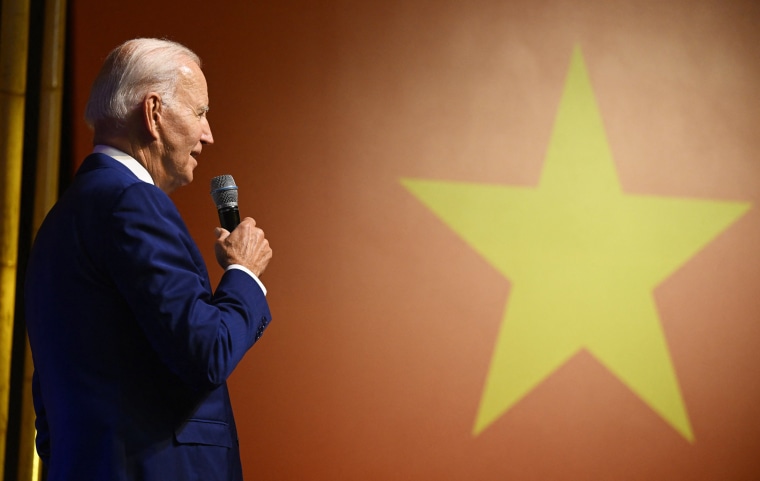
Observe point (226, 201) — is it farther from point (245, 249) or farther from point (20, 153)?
point (20, 153)

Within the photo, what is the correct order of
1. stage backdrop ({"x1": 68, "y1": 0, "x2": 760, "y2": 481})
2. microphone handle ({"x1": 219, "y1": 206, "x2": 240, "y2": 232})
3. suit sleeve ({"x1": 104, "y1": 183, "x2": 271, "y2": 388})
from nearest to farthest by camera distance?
suit sleeve ({"x1": 104, "y1": 183, "x2": 271, "y2": 388}), microphone handle ({"x1": 219, "y1": 206, "x2": 240, "y2": 232}), stage backdrop ({"x1": 68, "y1": 0, "x2": 760, "y2": 481})

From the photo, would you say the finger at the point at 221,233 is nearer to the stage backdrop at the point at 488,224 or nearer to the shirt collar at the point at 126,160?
the shirt collar at the point at 126,160

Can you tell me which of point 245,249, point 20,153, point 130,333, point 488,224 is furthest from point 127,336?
point 488,224

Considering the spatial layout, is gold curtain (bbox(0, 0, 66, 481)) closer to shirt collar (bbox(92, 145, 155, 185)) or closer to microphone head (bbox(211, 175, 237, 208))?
microphone head (bbox(211, 175, 237, 208))

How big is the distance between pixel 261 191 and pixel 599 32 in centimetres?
116

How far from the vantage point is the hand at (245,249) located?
1.10 metres

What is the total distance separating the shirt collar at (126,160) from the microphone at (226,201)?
182 mm

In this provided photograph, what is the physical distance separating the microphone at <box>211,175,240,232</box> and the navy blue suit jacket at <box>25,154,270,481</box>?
0.23 meters

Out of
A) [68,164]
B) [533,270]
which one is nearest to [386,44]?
[533,270]

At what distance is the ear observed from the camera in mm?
1101

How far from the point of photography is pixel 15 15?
1.99 m

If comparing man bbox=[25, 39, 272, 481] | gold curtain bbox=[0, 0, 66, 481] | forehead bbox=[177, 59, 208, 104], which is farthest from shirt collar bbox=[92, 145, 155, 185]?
gold curtain bbox=[0, 0, 66, 481]

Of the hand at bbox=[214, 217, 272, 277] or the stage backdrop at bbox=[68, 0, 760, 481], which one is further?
the stage backdrop at bbox=[68, 0, 760, 481]

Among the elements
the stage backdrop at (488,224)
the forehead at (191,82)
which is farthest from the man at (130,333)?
the stage backdrop at (488,224)
